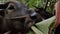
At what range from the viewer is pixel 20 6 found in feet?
3.91

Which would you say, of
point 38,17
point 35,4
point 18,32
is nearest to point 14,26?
point 18,32

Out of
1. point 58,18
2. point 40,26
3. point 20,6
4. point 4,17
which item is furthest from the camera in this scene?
point 20,6

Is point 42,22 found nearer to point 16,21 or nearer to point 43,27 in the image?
point 43,27

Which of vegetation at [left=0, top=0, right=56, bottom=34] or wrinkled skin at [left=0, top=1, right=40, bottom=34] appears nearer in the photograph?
vegetation at [left=0, top=0, right=56, bottom=34]

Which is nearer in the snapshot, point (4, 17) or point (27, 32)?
point (27, 32)

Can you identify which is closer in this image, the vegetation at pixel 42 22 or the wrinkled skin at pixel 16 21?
the vegetation at pixel 42 22

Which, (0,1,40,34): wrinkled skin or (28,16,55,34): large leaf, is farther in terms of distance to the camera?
(0,1,40,34): wrinkled skin

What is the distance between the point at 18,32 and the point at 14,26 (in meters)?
0.05

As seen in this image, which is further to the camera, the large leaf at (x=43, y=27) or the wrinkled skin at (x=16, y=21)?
the wrinkled skin at (x=16, y=21)

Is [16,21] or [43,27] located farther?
[16,21]

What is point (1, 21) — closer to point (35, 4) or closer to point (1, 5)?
point (1, 5)

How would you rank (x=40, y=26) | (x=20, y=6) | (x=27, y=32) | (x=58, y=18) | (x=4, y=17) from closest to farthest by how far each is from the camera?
(x=58, y=18)
(x=40, y=26)
(x=27, y=32)
(x=4, y=17)
(x=20, y=6)

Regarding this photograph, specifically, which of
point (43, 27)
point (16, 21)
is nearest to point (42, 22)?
point (43, 27)

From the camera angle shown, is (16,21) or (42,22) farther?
(16,21)
